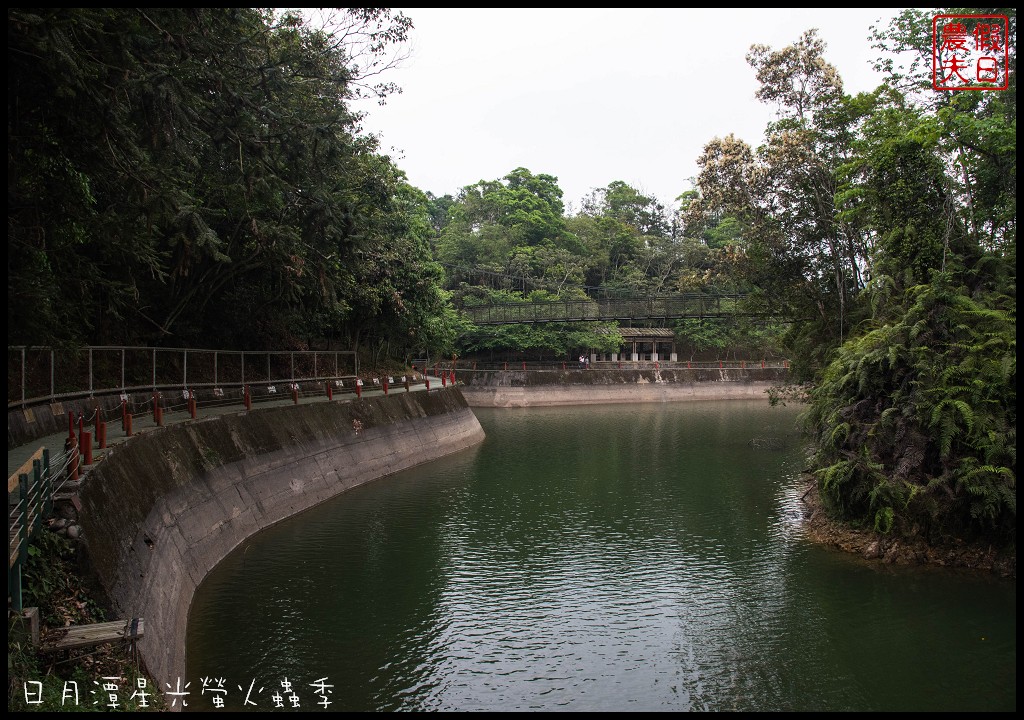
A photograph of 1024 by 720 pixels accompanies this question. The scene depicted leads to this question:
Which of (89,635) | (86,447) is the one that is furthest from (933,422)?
(86,447)

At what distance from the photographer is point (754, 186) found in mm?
22422

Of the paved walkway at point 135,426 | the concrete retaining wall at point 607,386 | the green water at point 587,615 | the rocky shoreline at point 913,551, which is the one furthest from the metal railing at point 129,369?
the concrete retaining wall at point 607,386

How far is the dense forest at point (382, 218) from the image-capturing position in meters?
9.98

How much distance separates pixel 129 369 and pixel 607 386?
1446 inches

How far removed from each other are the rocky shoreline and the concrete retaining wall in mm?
33179

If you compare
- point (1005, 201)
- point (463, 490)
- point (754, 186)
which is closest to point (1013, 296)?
point (1005, 201)

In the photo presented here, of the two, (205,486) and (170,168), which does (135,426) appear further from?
(170,168)

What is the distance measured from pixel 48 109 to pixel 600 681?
1020cm

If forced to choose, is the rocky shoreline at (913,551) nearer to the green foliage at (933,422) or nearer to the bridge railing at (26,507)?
the green foliage at (933,422)

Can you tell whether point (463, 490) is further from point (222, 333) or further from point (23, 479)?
point (23, 479)

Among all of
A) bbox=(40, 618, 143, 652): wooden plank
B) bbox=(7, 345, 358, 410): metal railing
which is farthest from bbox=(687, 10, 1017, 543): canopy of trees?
bbox=(7, 345, 358, 410): metal railing

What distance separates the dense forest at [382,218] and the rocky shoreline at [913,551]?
255 mm

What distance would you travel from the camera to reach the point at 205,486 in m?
14.0

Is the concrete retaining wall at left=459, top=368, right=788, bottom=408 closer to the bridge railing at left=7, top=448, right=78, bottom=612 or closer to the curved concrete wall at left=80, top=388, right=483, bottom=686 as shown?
the curved concrete wall at left=80, top=388, right=483, bottom=686
